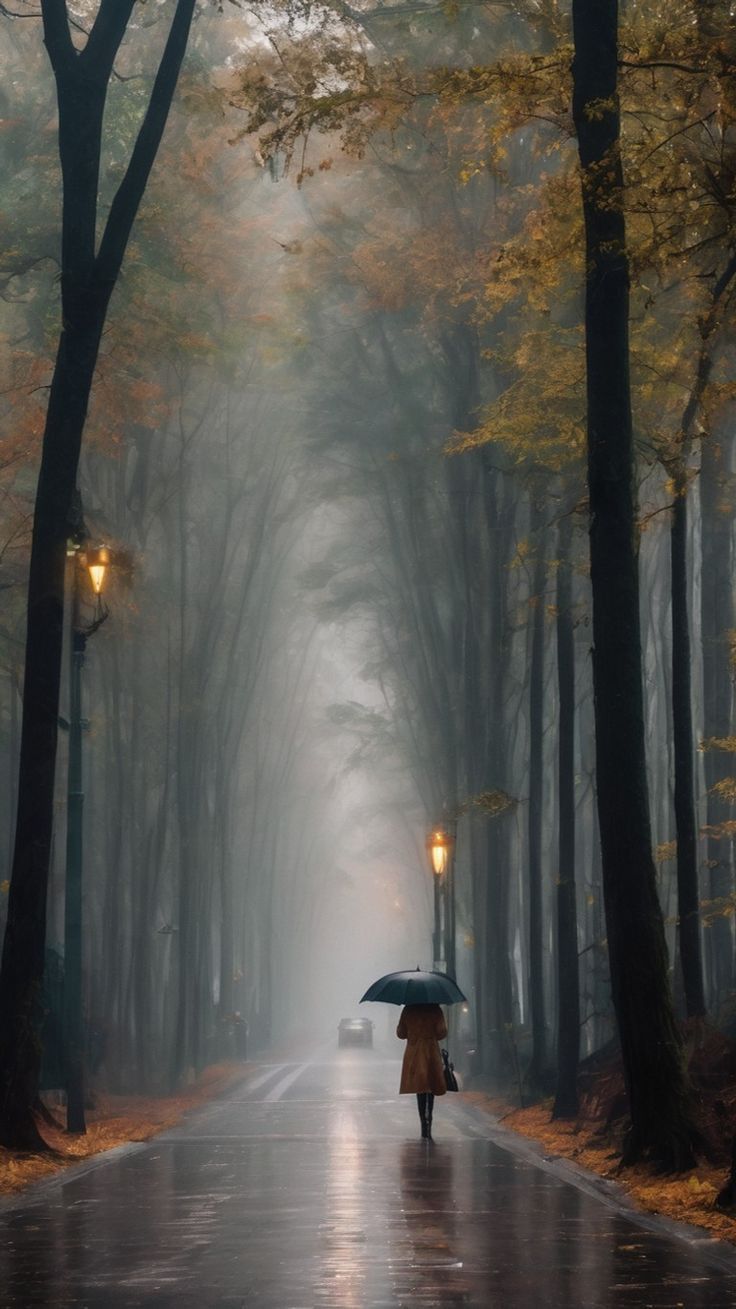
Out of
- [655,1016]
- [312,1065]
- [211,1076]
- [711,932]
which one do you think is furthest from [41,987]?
[312,1065]

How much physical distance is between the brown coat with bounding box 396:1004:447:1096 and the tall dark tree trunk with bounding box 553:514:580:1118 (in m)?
4.56

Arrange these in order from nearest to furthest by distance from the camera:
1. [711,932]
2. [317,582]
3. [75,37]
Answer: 1. [75,37]
2. [711,932]
3. [317,582]

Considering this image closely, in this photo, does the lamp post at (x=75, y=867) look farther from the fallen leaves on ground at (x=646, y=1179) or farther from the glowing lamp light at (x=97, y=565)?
the fallen leaves on ground at (x=646, y=1179)

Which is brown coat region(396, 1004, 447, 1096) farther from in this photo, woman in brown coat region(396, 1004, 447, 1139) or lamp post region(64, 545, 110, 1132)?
lamp post region(64, 545, 110, 1132)

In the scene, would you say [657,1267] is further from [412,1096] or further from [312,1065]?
[312,1065]

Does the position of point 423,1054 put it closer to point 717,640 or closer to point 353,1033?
point 717,640

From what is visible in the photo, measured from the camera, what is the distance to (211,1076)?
4756 cm

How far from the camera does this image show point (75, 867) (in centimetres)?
2378

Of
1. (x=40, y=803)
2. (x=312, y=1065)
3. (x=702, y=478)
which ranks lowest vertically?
(x=312, y=1065)

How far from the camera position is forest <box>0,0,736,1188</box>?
17125 mm

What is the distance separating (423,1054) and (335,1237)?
9.52 metres

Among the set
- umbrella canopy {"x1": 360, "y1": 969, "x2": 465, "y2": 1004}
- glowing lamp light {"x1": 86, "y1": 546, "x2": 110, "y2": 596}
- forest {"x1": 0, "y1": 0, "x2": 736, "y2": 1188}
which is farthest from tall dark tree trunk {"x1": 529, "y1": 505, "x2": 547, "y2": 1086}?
umbrella canopy {"x1": 360, "y1": 969, "x2": 465, "y2": 1004}

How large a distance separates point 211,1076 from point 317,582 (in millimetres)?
13724

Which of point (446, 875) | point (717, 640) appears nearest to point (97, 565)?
point (717, 640)
